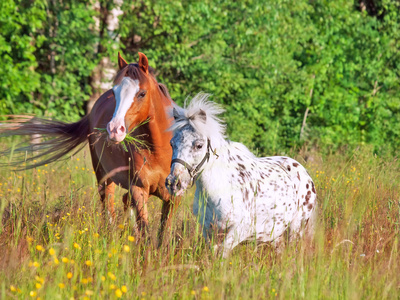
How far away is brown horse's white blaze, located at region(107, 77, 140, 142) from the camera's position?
164 inches

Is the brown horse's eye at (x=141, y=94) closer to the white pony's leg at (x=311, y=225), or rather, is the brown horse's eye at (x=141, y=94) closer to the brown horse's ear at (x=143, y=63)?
the brown horse's ear at (x=143, y=63)

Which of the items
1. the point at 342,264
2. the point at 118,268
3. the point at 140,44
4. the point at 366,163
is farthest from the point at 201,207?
the point at 140,44

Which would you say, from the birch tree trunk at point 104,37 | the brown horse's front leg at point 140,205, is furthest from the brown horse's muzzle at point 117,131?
the birch tree trunk at point 104,37

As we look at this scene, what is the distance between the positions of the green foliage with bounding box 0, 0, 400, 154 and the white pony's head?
285 inches

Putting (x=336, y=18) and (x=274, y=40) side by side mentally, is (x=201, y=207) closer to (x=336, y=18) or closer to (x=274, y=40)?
(x=274, y=40)

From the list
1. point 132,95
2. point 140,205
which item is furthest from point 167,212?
point 132,95

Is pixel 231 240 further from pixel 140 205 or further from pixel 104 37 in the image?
pixel 104 37

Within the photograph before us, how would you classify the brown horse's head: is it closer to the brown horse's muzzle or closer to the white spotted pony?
the brown horse's muzzle

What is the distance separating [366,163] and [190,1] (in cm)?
629

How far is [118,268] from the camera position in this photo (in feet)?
11.3

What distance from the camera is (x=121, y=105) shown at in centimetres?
441

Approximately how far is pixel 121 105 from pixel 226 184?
1.28 metres

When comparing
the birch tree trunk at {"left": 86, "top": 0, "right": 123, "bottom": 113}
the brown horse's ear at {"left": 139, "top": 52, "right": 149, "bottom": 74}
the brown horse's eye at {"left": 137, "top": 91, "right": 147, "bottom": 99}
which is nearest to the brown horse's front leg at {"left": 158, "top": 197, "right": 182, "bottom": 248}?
the brown horse's eye at {"left": 137, "top": 91, "right": 147, "bottom": 99}

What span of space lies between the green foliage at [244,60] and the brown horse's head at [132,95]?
6073mm
